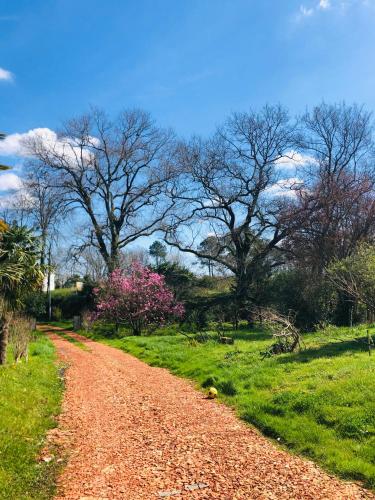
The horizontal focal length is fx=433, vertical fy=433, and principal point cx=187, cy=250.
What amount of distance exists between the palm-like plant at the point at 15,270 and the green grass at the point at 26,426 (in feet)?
5.45

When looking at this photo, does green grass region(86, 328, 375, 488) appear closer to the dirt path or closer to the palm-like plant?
the dirt path

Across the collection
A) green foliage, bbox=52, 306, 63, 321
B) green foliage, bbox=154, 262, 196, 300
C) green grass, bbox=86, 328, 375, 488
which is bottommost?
green grass, bbox=86, 328, 375, 488

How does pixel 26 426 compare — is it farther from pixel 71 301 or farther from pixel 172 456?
pixel 71 301

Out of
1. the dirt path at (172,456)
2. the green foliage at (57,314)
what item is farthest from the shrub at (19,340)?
the green foliage at (57,314)

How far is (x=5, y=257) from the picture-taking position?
1330 centimetres

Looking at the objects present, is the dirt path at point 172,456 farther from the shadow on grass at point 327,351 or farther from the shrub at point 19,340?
the shrub at point 19,340

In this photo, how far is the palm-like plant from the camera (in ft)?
41.0

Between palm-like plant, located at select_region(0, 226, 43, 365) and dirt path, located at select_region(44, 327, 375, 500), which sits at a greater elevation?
palm-like plant, located at select_region(0, 226, 43, 365)

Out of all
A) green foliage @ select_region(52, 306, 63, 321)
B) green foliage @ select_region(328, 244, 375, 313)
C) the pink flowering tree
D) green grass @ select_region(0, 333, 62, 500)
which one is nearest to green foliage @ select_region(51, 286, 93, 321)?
green foliage @ select_region(52, 306, 63, 321)

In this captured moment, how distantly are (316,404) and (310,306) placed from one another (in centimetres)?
1604

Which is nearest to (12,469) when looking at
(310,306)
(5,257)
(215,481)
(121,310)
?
(215,481)

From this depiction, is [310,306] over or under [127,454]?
over

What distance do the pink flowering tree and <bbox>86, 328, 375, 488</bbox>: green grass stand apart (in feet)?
39.4

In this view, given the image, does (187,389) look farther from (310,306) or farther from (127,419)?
(310,306)
